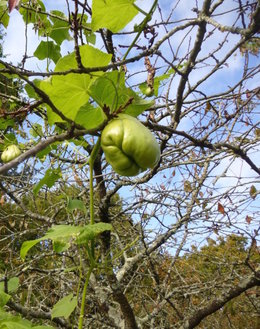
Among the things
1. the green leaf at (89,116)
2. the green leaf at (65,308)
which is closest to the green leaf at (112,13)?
the green leaf at (89,116)

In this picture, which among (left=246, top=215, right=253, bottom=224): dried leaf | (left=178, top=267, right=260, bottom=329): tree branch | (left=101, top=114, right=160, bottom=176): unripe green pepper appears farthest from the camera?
(left=246, top=215, right=253, bottom=224): dried leaf

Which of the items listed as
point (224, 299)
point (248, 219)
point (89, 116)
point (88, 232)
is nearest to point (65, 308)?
point (88, 232)

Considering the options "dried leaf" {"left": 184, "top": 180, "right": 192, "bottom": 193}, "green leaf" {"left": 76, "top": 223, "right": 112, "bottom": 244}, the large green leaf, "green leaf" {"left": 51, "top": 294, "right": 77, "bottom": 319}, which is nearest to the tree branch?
"dried leaf" {"left": 184, "top": 180, "right": 192, "bottom": 193}

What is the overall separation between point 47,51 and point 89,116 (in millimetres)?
862

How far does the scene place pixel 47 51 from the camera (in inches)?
59.8

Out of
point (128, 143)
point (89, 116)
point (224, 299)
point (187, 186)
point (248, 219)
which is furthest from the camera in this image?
point (187, 186)

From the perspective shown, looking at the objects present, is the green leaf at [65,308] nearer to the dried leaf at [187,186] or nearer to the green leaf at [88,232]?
the green leaf at [88,232]

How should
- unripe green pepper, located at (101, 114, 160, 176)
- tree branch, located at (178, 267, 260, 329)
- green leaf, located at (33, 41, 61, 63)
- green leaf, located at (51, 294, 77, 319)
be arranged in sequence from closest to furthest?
unripe green pepper, located at (101, 114, 160, 176), green leaf, located at (51, 294, 77, 319), green leaf, located at (33, 41, 61, 63), tree branch, located at (178, 267, 260, 329)

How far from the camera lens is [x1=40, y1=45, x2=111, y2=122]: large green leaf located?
0.72 meters

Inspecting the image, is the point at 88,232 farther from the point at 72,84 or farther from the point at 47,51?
the point at 47,51

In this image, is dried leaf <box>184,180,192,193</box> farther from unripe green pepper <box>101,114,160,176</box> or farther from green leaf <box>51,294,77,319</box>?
unripe green pepper <box>101,114,160,176</box>

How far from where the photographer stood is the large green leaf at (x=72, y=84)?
72cm

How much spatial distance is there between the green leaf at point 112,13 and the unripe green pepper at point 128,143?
0.23m

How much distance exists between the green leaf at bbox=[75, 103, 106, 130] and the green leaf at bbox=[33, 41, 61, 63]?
844 mm
